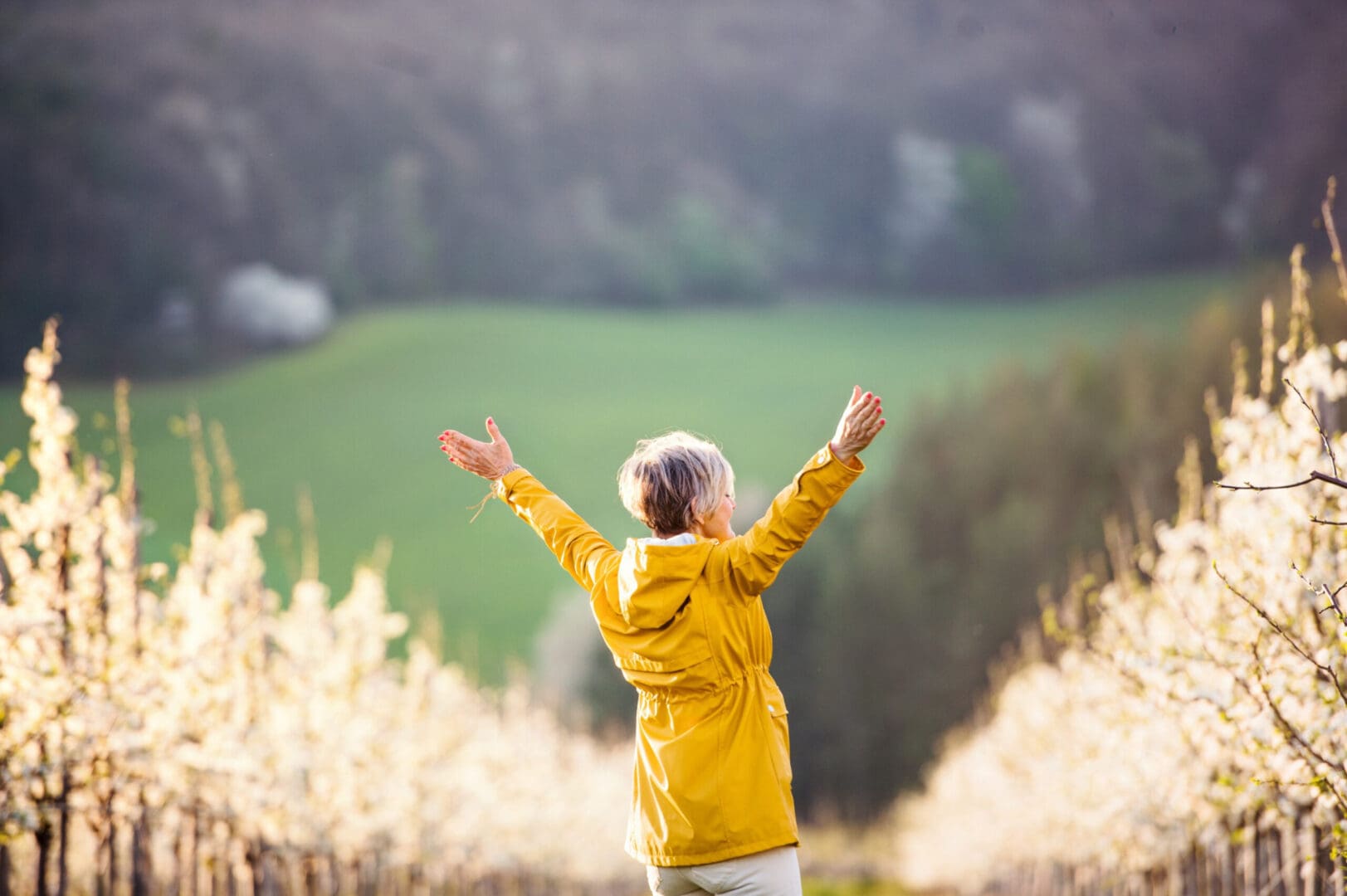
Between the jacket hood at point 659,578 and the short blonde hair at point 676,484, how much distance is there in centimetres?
7

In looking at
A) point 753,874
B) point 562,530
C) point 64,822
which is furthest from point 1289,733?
point 64,822

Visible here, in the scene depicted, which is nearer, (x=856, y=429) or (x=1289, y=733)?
(x=856, y=429)

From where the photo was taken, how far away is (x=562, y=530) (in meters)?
3.60

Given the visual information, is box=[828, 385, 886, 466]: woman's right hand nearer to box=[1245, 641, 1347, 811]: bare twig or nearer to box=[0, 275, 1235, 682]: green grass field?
box=[1245, 641, 1347, 811]: bare twig

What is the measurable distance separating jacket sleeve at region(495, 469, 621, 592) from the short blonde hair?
6.9 inches

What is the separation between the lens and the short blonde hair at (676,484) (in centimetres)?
326

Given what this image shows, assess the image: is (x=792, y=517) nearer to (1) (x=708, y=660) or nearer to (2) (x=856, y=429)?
(2) (x=856, y=429)

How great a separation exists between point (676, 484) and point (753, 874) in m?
0.92

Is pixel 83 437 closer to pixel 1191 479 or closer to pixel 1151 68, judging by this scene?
pixel 1151 68

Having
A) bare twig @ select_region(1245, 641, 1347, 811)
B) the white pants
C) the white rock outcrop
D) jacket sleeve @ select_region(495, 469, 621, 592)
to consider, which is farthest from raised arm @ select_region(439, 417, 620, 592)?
the white rock outcrop

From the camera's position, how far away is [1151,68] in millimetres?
42656

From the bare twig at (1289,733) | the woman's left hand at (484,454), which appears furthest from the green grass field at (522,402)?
the woman's left hand at (484,454)

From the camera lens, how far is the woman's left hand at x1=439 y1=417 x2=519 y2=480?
149 inches

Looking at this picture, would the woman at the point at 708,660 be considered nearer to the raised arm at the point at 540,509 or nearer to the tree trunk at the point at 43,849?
the raised arm at the point at 540,509
